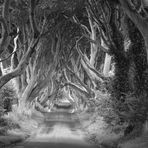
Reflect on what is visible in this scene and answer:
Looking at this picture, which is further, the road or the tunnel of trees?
the road

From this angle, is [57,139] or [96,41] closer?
[57,139]

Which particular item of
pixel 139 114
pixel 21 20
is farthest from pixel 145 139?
pixel 21 20

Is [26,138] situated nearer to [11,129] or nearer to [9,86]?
[11,129]

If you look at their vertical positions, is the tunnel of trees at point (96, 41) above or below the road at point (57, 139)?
above

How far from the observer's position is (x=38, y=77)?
1145 inches

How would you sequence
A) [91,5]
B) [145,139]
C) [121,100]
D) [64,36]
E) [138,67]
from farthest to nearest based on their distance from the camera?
1. [64,36]
2. [91,5]
3. [121,100]
4. [138,67]
5. [145,139]

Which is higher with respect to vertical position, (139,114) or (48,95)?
(48,95)

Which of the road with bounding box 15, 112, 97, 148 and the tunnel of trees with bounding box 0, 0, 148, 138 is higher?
the tunnel of trees with bounding box 0, 0, 148, 138

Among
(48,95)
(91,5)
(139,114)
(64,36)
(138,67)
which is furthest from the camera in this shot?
(48,95)

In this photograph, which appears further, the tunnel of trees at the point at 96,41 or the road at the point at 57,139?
the road at the point at 57,139

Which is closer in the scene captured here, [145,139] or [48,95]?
[145,139]

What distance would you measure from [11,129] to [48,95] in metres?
29.5

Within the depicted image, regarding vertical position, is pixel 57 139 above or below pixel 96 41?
below

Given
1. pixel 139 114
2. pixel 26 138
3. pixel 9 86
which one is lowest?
pixel 26 138
